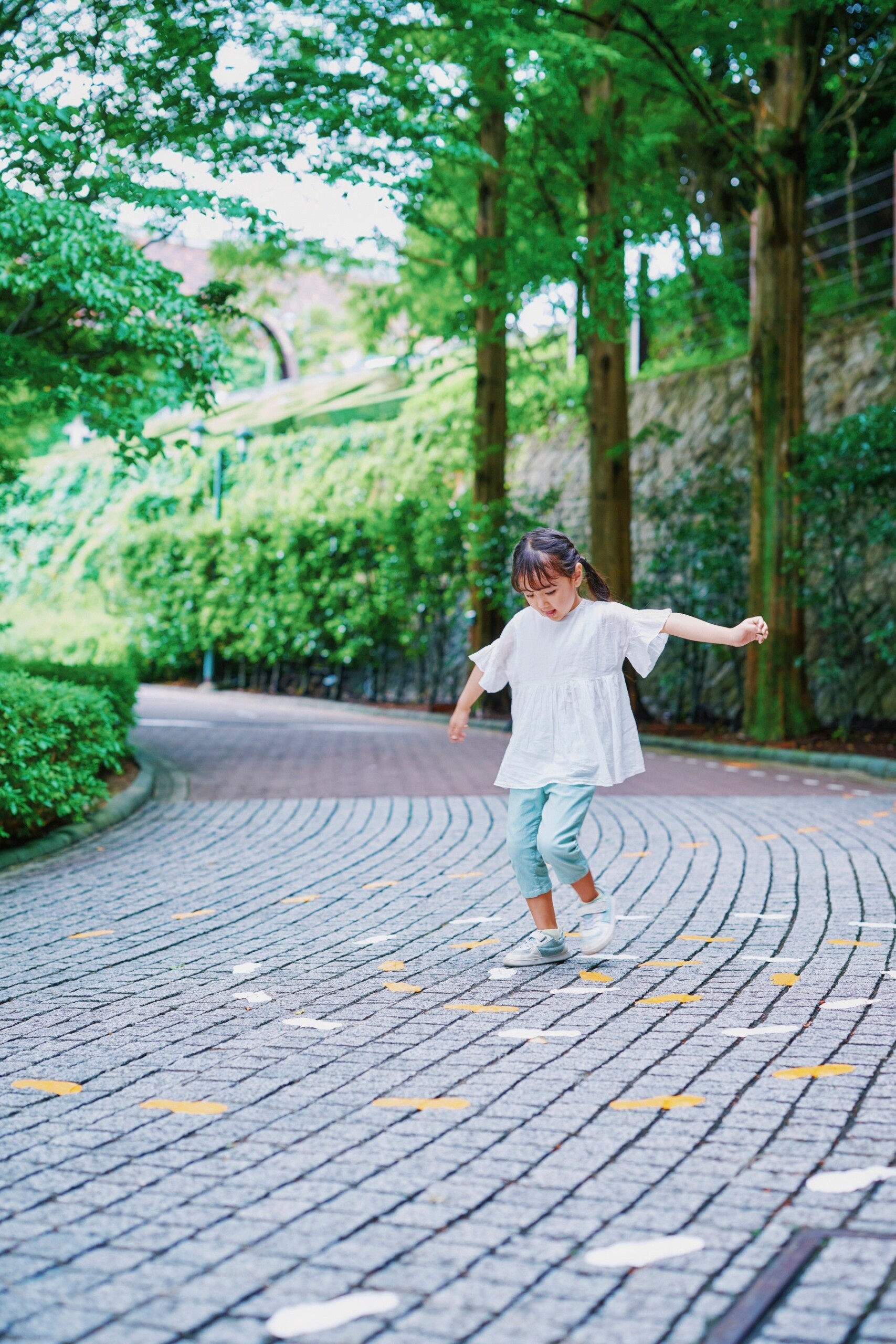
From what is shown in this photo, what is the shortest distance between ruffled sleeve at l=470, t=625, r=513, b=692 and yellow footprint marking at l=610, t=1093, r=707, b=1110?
78.6 inches

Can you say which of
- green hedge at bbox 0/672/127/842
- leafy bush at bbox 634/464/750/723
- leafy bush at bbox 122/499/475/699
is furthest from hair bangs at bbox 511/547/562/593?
leafy bush at bbox 122/499/475/699

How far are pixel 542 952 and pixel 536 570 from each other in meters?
1.43

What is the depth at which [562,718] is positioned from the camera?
508 centimetres

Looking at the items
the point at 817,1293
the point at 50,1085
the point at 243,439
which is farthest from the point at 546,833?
the point at 243,439

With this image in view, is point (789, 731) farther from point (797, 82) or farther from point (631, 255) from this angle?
point (797, 82)

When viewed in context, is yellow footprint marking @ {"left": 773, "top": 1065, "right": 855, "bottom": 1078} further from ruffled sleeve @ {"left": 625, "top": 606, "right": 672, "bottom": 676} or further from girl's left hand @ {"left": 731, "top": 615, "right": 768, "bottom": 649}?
ruffled sleeve @ {"left": 625, "top": 606, "right": 672, "bottom": 676}

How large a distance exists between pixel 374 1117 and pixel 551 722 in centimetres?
200

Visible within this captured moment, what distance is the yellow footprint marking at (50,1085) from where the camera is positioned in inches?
144

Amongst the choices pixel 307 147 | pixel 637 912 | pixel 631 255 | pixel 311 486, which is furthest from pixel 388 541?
A: pixel 637 912

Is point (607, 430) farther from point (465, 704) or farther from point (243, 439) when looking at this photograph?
point (243, 439)

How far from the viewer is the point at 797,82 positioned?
1484 centimetres

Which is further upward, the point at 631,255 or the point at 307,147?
the point at 631,255

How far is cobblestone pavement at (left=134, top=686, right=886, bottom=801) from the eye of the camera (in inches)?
438

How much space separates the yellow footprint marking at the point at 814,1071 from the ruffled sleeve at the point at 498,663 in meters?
1.93
